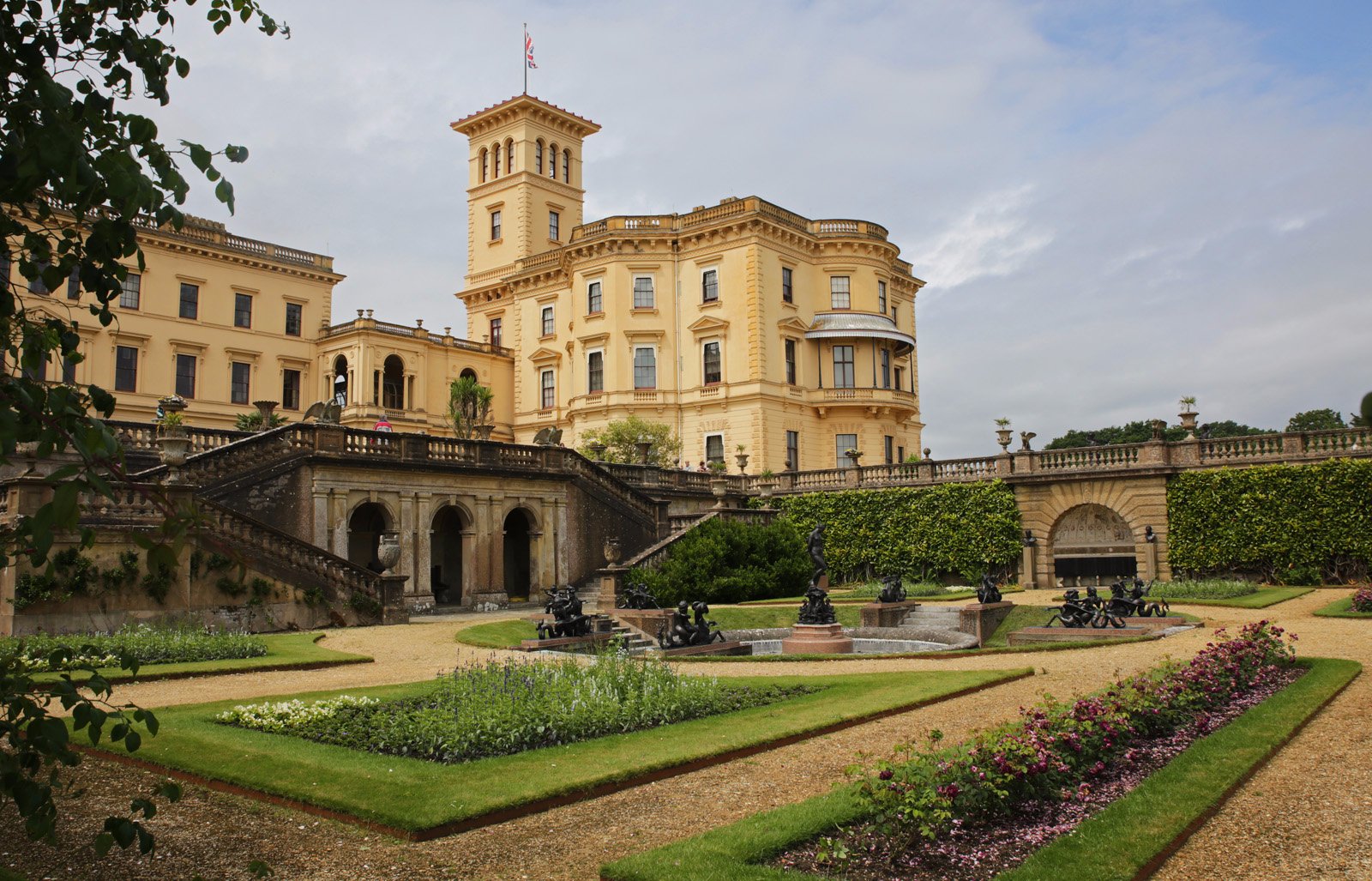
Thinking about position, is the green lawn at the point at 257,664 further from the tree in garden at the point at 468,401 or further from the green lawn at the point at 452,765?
the tree in garden at the point at 468,401

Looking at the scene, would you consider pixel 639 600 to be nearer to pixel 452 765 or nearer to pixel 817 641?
pixel 817 641

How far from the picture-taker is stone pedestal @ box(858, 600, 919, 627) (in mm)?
25297

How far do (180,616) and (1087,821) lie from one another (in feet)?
67.2

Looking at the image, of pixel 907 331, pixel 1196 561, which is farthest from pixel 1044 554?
pixel 907 331

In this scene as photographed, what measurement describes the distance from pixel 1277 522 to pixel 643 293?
3100 cm

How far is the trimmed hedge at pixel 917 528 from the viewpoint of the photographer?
117ft

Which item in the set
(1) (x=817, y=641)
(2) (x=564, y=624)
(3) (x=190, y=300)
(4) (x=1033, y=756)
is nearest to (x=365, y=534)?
(2) (x=564, y=624)

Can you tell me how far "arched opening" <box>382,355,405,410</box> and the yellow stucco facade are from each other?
29.2 ft

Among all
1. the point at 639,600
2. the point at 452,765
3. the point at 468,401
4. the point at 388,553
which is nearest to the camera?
the point at 452,765

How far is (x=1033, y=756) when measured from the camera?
7984 millimetres

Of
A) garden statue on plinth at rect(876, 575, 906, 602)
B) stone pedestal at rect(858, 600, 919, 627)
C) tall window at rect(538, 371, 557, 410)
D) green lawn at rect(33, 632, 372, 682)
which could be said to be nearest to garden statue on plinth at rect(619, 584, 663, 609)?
stone pedestal at rect(858, 600, 919, 627)

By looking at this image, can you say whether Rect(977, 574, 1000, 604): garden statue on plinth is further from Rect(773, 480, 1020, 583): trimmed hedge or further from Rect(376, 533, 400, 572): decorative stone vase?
Rect(376, 533, 400, 572): decorative stone vase

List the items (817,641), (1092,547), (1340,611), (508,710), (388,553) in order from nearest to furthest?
(508,710)
(817,641)
(1340,611)
(388,553)
(1092,547)

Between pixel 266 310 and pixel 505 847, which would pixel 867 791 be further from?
pixel 266 310
